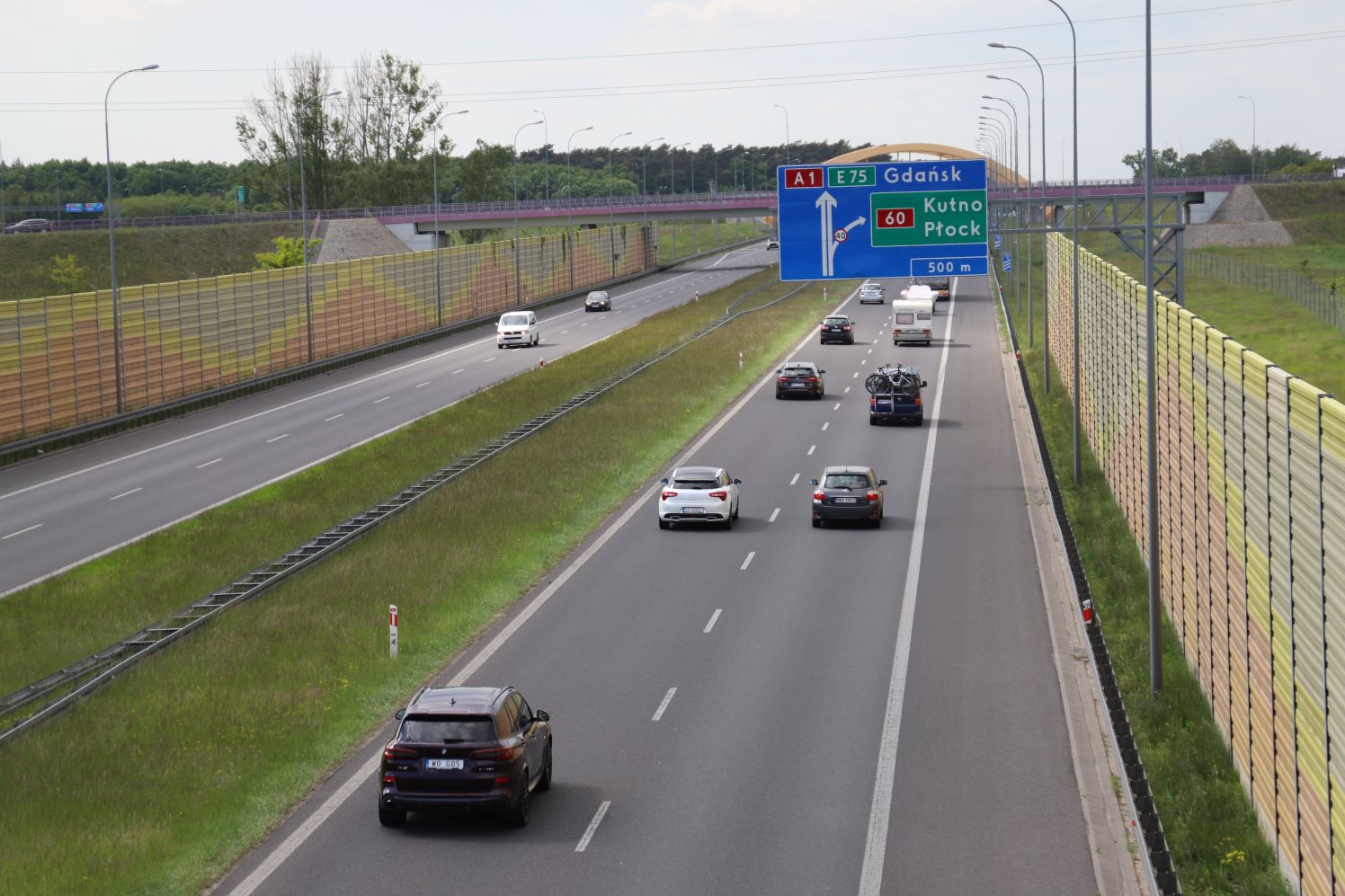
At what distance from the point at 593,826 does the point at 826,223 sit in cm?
2681

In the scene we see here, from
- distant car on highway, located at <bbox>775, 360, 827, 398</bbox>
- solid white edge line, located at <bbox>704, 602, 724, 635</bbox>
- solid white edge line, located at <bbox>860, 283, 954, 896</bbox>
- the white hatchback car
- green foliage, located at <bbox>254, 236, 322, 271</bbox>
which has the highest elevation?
green foliage, located at <bbox>254, 236, 322, 271</bbox>

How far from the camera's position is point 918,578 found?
3284 cm

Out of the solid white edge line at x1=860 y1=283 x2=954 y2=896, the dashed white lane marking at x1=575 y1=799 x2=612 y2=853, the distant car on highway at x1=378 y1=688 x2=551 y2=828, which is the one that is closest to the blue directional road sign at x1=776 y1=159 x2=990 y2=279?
the solid white edge line at x1=860 y1=283 x2=954 y2=896

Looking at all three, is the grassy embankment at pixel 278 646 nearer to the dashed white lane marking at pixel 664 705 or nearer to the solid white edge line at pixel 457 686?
the solid white edge line at pixel 457 686

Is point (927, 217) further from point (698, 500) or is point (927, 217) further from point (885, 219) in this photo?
point (698, 500)

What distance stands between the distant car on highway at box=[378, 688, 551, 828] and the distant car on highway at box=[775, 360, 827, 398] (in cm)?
4569

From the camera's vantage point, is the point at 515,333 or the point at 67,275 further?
the point at 67,275

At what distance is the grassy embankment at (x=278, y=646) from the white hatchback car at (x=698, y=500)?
199 cm

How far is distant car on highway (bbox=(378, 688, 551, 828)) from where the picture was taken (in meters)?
17.9

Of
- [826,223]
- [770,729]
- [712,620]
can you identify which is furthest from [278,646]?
[826,223]

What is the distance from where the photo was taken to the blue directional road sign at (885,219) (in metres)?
42.0

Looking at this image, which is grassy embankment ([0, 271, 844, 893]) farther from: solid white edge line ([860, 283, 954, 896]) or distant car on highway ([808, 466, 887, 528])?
solid white edge line ([860, 283, 954, 896])

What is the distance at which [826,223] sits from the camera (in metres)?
43.0

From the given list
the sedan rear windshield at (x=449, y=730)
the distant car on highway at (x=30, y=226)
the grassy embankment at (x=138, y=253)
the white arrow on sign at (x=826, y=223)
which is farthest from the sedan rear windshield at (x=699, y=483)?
the distant car on highway at (x=30, y=226)
